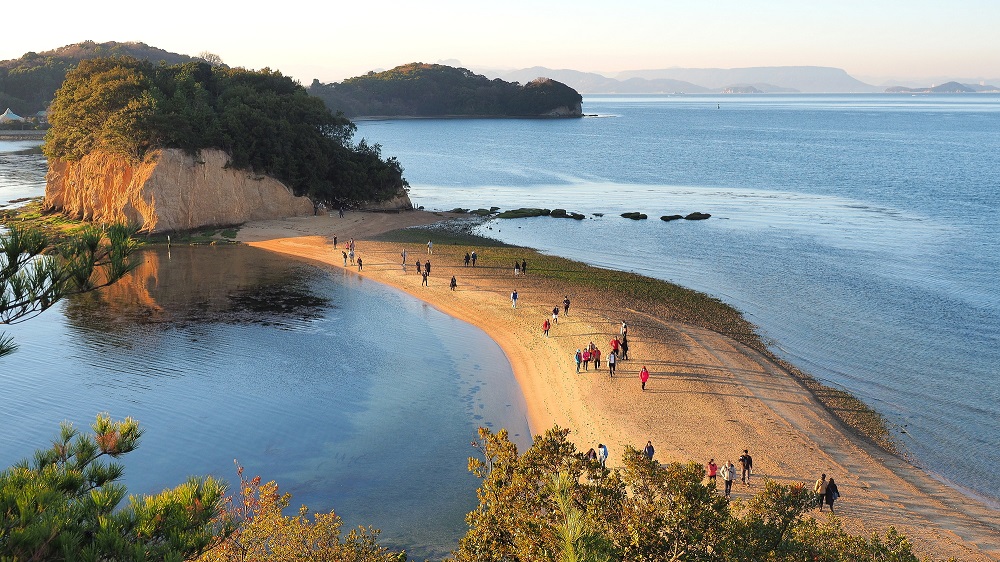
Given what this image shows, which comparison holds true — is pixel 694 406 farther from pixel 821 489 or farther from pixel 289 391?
pixel 289 391

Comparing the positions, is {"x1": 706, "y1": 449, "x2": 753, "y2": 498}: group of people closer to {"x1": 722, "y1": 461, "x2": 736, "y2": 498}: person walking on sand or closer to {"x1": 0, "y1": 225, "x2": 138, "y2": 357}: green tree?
{"x1": 722, "y1": 461, "x2": 736, "y2": 498}: person walking on sand

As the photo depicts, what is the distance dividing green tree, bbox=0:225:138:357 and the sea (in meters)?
11.9

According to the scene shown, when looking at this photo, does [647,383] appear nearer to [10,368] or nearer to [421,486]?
[421,486]

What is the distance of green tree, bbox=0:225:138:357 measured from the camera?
9.84 metres

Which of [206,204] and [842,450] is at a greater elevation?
[206,204]

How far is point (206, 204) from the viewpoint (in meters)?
61.5

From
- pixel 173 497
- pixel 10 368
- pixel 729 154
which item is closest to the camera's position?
pixel 173 497

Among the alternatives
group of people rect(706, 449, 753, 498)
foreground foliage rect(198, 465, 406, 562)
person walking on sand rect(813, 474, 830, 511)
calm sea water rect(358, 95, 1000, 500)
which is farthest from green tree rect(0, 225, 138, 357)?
calm sea water rect(358, 95, 1000, 500)

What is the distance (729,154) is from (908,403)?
357 feet

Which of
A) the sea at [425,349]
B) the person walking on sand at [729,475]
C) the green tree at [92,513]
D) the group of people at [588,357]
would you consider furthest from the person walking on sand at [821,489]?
the green tree at [92,513]

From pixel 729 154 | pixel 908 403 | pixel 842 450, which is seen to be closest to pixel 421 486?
pixel 842 450

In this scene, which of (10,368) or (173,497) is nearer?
(173,497)

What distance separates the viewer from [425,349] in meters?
35.5

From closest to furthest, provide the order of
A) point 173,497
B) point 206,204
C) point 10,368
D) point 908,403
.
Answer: point 173,497 < point 908,403 < point 10,368 < point 206,204
